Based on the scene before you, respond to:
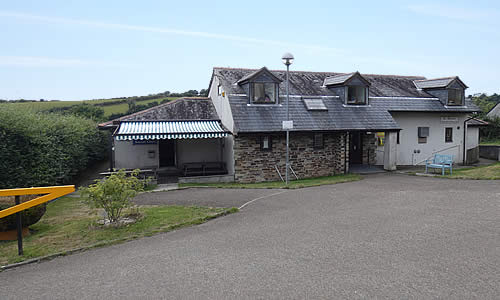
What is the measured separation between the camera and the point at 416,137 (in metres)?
22.3

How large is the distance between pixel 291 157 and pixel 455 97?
12811 millimetres

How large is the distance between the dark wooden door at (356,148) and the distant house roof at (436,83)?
20.7 ft

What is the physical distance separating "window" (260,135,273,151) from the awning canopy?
2.03 meters

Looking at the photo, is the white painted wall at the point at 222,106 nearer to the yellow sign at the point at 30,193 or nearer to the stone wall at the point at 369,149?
the stone wall at the point at 369,149

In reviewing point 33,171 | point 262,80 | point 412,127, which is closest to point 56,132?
point 33,171

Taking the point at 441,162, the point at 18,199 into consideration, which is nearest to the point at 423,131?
the point at 441,162

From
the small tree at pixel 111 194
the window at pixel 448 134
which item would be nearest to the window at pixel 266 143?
the small tree at pixel 111 194

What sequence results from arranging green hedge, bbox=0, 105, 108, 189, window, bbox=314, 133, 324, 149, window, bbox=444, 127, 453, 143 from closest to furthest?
green hedge, bbox=0, 105, 108, 189
window, bbox=314, 133, 324, 149
window, bbox=444, 127, 453, 143

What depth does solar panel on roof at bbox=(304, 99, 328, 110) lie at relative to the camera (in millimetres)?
19772

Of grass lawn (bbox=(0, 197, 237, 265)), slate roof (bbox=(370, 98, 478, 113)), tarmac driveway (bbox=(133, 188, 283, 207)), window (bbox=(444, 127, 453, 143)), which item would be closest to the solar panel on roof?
slate roof (bbox=(370, 98, 478, 113))

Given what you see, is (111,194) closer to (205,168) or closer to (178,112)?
(205,168)

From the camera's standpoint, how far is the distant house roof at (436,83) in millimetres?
22497

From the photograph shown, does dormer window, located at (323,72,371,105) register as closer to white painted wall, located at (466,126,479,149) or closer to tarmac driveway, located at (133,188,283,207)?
white painted wall, located at (466,126,479,149)

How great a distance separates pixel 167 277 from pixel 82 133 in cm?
1680
